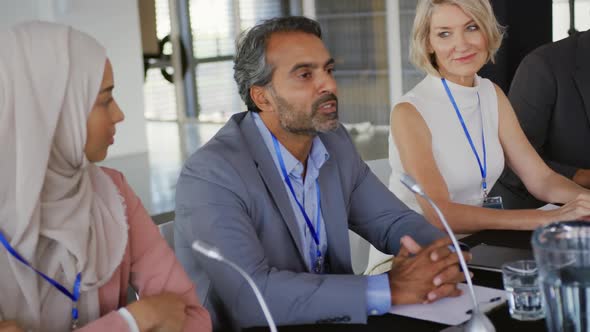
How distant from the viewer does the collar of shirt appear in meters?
2.22

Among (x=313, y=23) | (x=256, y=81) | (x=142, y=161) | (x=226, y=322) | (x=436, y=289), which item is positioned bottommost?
(x=142, y=161)

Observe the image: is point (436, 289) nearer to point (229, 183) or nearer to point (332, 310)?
point (332, 310)

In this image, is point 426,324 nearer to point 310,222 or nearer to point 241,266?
point 241,266

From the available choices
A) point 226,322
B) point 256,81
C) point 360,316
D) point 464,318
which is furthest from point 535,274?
point 256,81

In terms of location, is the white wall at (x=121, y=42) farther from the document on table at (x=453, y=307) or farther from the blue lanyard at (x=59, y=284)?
the document on table at (x=453, y=307)

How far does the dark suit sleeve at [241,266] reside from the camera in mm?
1797

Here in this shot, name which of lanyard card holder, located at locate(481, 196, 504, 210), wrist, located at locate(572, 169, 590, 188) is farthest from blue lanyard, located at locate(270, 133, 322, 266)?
wrist, located at locate(572, 169, 590, 188)

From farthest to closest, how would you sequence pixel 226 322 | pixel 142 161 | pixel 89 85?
pixel 142 161 → pixel 226 322 → pixel 89 85

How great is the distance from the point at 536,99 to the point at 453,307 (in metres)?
2.10

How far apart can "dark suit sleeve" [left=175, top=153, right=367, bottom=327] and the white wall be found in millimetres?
7561

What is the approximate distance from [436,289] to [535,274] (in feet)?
0.70

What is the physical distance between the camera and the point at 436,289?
5.91 ft

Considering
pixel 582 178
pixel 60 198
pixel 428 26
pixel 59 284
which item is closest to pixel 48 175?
pixel 60 198

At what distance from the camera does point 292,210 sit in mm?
2145
